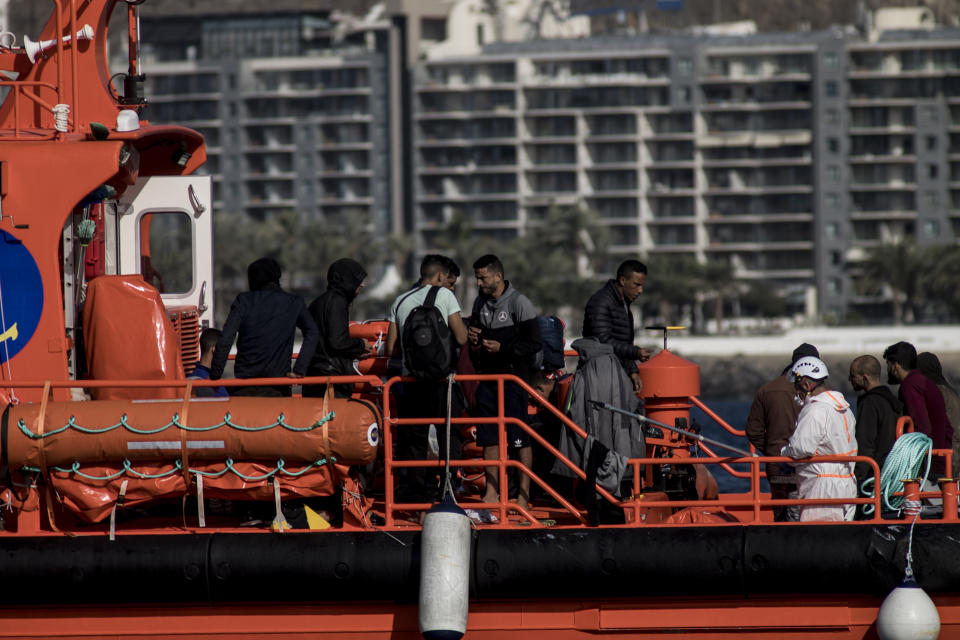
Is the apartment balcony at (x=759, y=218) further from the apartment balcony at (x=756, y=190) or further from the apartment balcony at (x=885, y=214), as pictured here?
the apartment balcony at (x=885, y=214)

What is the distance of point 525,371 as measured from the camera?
905cm

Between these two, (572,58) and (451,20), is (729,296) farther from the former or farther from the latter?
(451,20)

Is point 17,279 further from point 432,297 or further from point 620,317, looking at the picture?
point 620,317

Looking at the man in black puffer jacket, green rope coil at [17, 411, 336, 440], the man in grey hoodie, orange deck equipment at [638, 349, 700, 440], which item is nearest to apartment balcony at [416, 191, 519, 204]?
the man in black puffer jacket

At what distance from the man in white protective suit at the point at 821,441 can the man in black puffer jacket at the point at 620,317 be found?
113 cm

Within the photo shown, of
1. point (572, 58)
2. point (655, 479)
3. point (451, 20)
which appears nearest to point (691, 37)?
point (572, 58)

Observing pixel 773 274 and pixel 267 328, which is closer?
pixel 267 328

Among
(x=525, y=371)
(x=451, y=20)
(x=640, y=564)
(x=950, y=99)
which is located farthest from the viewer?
(x=451, y=20)

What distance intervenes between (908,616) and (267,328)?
4.35 m

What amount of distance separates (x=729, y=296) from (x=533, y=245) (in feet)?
47.6

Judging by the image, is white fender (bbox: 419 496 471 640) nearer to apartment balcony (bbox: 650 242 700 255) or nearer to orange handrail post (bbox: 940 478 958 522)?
orange handrail post (bbox: 940 478 958 522)

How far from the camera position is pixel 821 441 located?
8398 mm

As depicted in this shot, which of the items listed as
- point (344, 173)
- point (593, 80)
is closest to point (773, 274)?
point (593, 80)

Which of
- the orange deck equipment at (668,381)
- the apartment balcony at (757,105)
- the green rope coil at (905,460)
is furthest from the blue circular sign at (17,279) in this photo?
the apartment balcony at (757,105)
